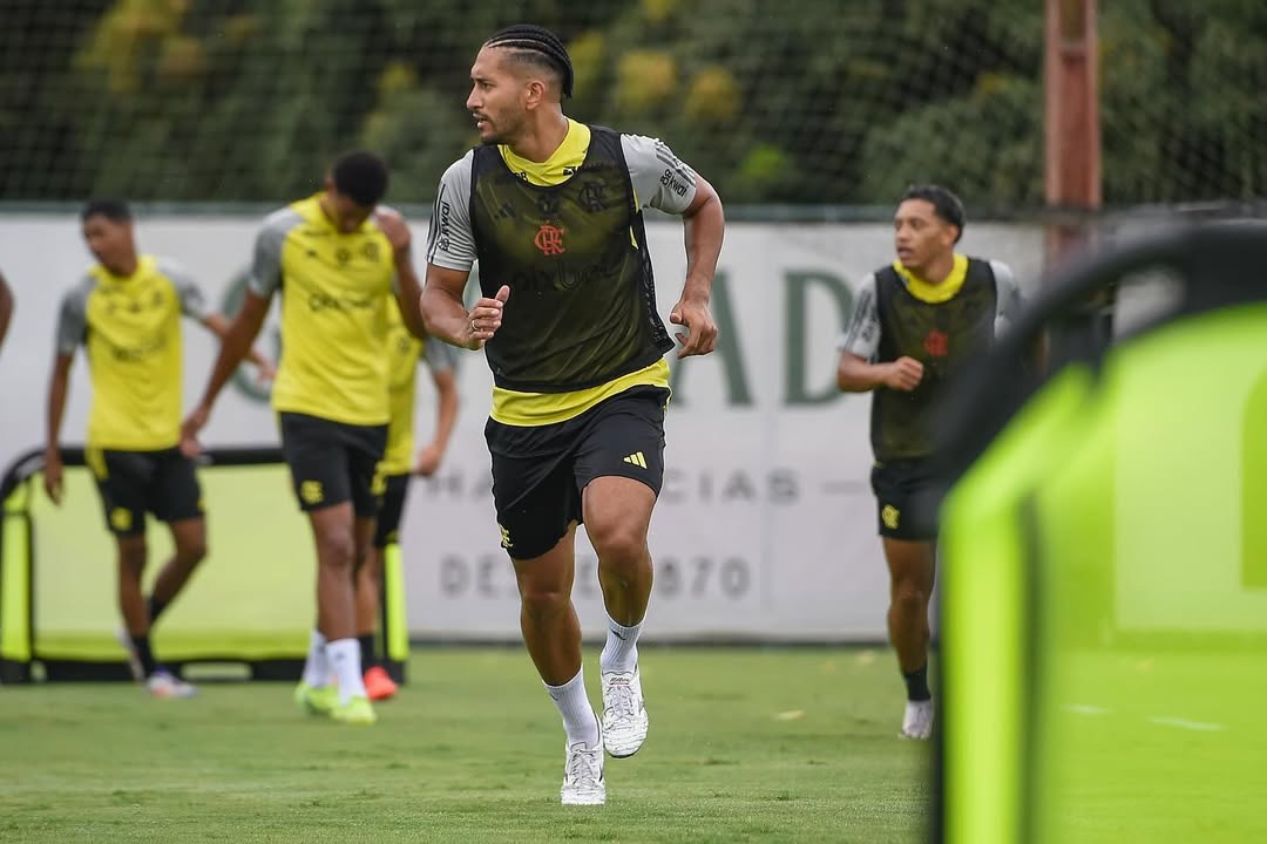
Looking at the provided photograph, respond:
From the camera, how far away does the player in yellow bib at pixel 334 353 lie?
902cm

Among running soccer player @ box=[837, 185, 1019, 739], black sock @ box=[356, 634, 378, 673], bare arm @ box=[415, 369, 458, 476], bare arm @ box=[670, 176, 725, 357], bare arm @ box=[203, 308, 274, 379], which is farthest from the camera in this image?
bare arm @ box=[415, 369, 458, 476]

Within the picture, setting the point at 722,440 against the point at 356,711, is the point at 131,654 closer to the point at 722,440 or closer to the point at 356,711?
the point at 356,711

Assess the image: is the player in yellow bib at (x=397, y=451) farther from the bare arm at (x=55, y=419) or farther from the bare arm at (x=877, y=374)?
the bare arm at (x=877, y=374)

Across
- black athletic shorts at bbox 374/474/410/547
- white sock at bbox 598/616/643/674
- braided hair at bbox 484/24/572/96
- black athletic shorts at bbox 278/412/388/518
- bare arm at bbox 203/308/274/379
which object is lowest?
white sock at bbox 598/616/643/674

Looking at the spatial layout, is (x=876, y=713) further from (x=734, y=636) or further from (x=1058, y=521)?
(x=1058, y=521)

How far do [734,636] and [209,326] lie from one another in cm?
428

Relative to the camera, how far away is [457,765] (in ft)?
24.5

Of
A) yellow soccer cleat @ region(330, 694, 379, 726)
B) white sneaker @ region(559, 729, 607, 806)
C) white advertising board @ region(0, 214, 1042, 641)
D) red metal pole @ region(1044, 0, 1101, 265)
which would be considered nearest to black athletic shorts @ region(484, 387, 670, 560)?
white sneaker @ region(559, 729, 607, 806)

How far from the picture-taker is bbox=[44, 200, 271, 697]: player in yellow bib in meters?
10.9

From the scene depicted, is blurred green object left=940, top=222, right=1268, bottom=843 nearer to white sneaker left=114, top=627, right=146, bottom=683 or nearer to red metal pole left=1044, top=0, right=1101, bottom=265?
white sneaker left=114, top=627, right=146, bottom=683

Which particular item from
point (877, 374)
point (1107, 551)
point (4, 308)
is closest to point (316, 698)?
point (4, 308)

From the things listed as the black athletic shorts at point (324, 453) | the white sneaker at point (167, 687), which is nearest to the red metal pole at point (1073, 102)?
the black athletic shorts at point (324, 453)

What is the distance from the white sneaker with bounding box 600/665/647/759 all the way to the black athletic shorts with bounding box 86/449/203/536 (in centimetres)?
525

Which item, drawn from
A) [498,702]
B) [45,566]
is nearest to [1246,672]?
[498,702]
